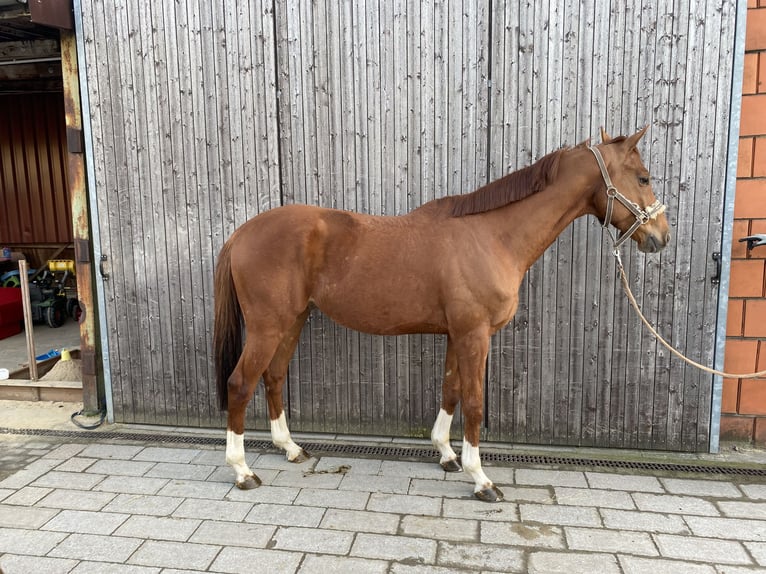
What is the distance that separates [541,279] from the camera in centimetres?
336

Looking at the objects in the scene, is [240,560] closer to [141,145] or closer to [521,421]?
[521,421]

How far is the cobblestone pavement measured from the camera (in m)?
2.25

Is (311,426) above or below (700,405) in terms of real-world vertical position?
below

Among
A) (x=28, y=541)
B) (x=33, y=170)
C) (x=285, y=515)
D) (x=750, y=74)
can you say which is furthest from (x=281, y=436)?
(x=33, y=170)

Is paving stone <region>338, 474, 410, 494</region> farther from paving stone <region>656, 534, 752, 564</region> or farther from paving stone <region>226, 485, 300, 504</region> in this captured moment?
paving stone <region>656, 534, 752, 564</region>

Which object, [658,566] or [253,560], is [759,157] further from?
[253,560]

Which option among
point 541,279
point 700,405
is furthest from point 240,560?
point 700,405

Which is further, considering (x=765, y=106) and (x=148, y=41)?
(x=148, y=41)

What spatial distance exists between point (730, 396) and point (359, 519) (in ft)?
8.58

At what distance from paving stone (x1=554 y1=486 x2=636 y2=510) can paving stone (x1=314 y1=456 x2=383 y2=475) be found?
1090 mm

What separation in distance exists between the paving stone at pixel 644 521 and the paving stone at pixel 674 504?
6cm

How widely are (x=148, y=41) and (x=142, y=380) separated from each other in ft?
8.22

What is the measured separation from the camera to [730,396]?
3.37 metres

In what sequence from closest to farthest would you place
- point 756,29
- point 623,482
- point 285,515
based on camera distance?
point 285,515 → point 623,482 → point 756,29
